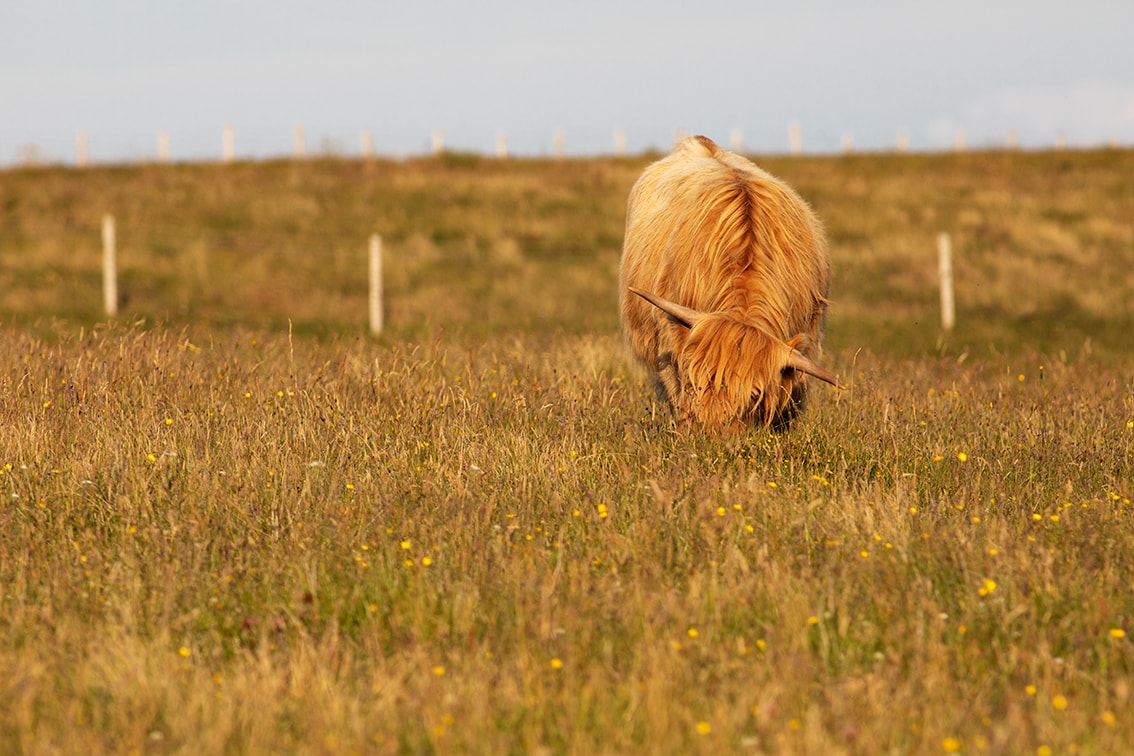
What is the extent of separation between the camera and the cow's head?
522 cm

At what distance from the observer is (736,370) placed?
5223 mm

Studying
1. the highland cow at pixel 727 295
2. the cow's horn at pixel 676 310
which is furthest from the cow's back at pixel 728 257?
the cow's horn at pixel 676 310

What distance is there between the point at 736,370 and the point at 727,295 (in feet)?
2.18

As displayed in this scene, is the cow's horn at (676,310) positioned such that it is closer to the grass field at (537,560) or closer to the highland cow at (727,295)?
the highland cow at (727,295)

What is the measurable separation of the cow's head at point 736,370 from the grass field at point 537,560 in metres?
0.15

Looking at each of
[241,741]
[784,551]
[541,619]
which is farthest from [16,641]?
[784,551]

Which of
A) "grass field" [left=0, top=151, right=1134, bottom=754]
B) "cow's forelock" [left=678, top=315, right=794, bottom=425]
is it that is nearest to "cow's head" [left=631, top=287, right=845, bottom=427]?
"cow's forelock" [left=678, top=315, right=794, bottom=425]

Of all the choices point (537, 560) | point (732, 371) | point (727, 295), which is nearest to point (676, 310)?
point (727, 295)

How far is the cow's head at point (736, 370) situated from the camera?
17.1 ft

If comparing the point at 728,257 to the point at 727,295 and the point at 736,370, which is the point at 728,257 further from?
the point at 736,370

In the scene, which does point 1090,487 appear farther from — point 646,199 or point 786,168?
point 786,168

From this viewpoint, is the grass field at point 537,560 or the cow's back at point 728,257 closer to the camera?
the grass field at point 537,560

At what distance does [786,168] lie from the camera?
33719 mm

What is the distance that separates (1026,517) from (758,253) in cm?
213
